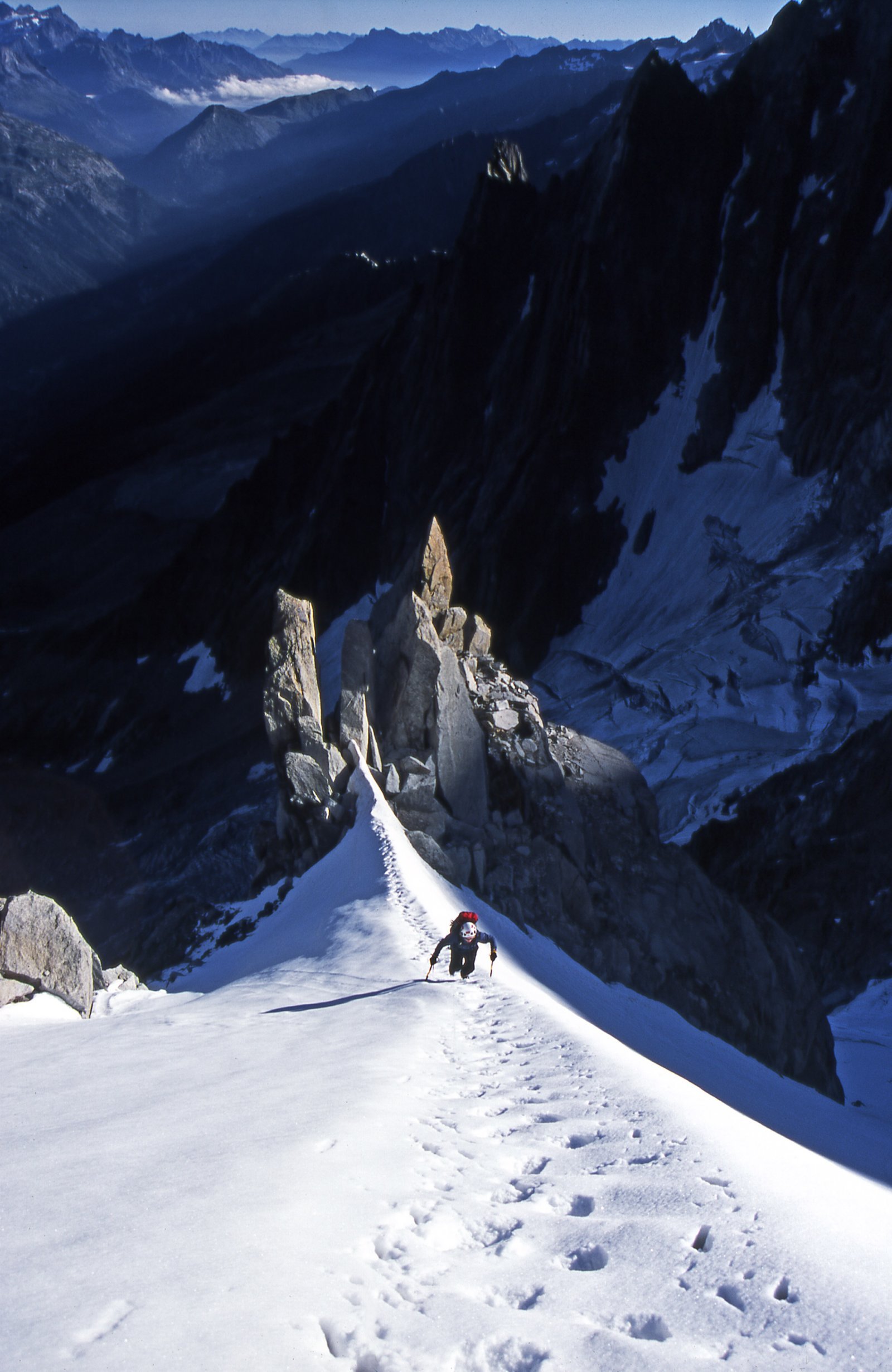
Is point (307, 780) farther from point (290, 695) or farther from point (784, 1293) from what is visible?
point (784, 1293)

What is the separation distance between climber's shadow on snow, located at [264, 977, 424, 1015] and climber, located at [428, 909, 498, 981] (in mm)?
513

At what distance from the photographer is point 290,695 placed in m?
22.3

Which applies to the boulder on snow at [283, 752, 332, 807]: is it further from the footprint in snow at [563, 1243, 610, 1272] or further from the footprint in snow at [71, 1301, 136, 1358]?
the footprint in snow at [71, 1301, 136, 1358]

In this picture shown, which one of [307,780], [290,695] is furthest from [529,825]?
[290,695]

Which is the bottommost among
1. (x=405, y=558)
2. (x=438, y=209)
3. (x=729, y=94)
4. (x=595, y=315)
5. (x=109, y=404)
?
(x=405, y=558)

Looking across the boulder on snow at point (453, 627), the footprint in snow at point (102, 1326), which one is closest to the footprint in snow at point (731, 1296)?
the footprint in snow at point (102, 1326)

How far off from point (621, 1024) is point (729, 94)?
45.9 meters

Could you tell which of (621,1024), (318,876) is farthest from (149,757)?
(621,1024)

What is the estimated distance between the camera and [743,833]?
32.2m

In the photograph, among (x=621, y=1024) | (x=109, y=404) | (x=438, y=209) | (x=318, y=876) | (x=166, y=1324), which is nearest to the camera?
(x=166, y=1324)

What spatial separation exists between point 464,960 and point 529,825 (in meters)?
8.62

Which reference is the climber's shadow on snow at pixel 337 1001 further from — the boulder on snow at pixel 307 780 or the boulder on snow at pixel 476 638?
the boulder on snow at pixel 476 638

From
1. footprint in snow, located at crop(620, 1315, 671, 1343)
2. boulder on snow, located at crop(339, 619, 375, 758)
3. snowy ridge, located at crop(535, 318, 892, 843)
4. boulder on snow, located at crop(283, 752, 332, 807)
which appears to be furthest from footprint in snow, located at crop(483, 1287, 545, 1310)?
snowy ridge, located at crop(535, 318, 892, 843)

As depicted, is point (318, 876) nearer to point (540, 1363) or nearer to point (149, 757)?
point (540, 1363)
